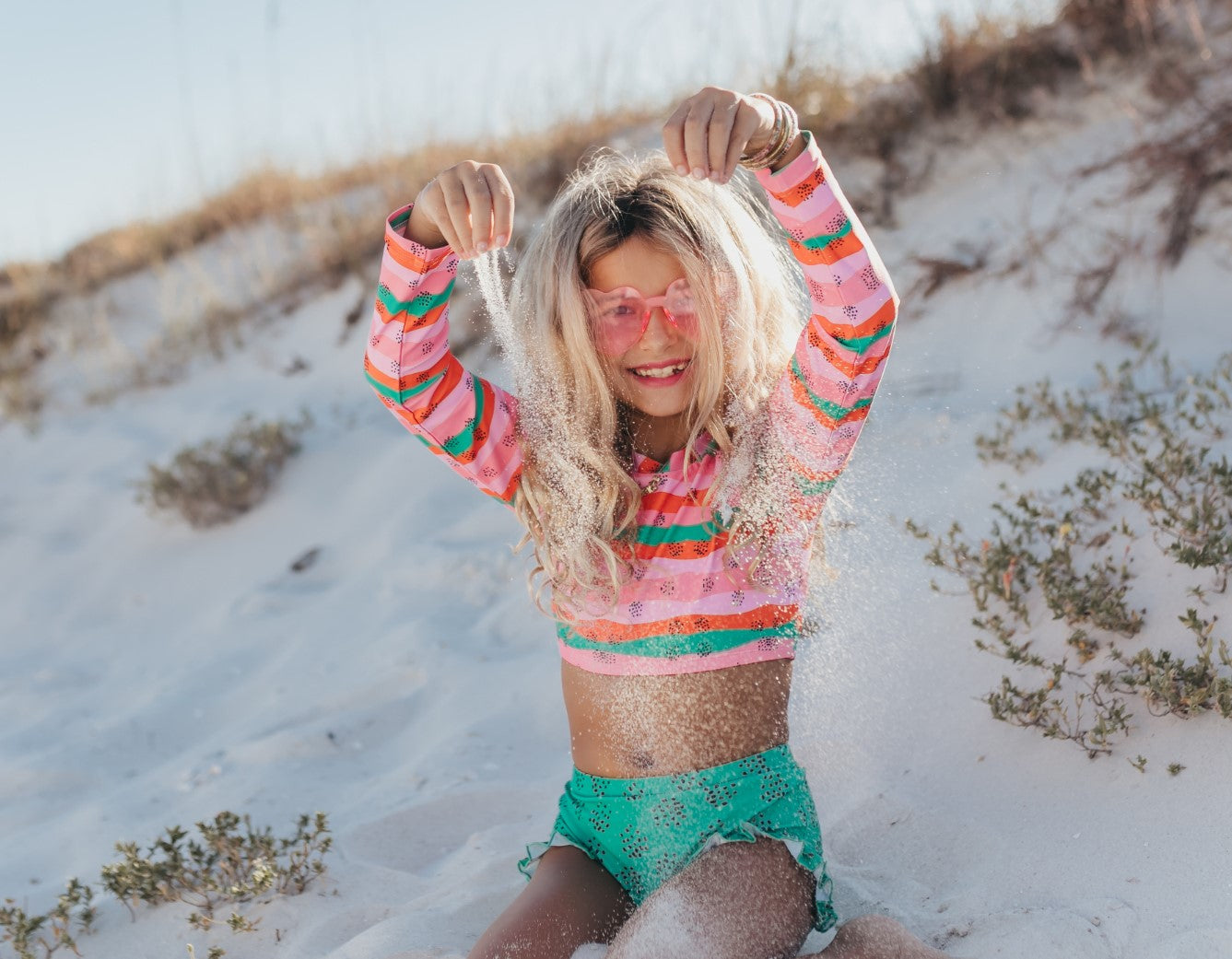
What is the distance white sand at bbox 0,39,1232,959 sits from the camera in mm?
2232

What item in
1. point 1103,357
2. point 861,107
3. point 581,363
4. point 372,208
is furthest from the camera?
point 372,208

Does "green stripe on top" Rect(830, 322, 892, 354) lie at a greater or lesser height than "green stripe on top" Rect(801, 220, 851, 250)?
lesser

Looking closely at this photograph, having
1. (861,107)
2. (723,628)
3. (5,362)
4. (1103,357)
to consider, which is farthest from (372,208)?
(723,628)

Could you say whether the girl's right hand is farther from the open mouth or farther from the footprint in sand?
the footprint in sand

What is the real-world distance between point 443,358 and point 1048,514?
157 cm

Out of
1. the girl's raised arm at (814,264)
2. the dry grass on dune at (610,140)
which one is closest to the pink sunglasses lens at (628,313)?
the girl's raised arm at (814,264)

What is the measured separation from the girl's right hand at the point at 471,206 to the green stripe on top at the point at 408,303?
0.18 metres

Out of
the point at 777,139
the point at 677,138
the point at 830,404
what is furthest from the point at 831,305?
the point at 677,138

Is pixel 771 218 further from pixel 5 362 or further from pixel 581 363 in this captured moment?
pixel 5 362

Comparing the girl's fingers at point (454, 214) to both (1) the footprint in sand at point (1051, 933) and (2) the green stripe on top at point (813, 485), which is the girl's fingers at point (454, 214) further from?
(1) the footprint in sand at point (1051, 933)

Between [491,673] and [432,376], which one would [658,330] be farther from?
[491,673]

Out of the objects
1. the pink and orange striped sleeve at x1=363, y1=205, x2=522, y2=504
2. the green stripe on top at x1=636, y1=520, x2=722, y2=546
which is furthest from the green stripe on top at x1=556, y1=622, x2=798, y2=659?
the pink and orange striped sleeve at x1=363, y1=205, x2=522, y2=504

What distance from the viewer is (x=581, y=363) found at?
86.8 inches

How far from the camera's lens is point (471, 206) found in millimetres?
1856
